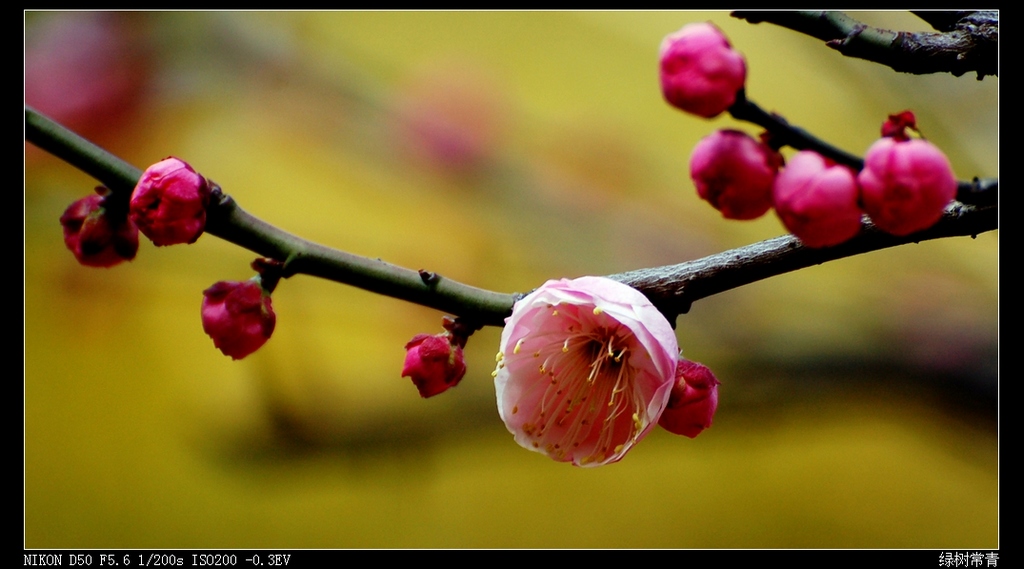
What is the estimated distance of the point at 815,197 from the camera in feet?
0.87

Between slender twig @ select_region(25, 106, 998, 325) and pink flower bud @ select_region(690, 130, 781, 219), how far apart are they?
0.36 ft

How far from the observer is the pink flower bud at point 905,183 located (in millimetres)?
266

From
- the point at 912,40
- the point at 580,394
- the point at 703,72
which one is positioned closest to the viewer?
the point at 703,72

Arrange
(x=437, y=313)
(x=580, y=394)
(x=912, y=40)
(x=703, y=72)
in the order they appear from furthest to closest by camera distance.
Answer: (x=437, y=313) < (x=580, y=394) < (x=912, y=40) < (x=703, y=72)

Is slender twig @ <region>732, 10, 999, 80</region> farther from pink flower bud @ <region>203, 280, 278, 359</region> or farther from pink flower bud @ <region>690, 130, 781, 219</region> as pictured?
pink flower bud @ <region>203, 280, 278, 359</region>

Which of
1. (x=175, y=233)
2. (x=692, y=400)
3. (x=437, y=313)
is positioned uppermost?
(x=437, y=313)

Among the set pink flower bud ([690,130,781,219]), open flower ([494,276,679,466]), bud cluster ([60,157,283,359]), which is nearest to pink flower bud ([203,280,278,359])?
bud cluster ([60,157,283,359])

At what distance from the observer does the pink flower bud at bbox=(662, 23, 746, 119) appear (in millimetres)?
260

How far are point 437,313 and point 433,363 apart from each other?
3.10ft

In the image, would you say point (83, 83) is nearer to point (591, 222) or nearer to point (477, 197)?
point (477, 197)

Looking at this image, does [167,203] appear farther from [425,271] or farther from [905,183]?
[905,183]

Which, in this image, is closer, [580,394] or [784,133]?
[784,133]

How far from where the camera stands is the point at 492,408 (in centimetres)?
121

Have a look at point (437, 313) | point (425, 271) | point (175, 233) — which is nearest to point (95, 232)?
point (175, 233)
